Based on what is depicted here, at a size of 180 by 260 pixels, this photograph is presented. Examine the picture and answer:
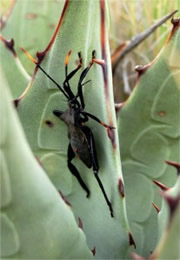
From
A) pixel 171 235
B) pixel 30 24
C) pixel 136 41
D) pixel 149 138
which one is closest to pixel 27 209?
pixel 171 235

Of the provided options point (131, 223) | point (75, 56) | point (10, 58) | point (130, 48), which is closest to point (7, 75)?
point (10, 58)

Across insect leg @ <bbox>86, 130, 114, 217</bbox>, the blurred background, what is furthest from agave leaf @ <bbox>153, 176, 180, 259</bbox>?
the blurred background

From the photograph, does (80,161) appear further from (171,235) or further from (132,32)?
(132,32)

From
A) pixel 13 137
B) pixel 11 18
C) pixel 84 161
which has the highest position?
pixel 11 18

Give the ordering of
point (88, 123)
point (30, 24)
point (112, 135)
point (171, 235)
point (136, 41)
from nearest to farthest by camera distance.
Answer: point (171, 235) → point (112, 135) → point (88, 123) → point (30, 24) → point (136, 41)

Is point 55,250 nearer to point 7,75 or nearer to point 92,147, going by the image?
point 92,147

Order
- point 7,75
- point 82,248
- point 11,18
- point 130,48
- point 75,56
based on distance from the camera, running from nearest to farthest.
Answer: point 82,248
point 75,56
point 7,75
point 11,18
point 130,48

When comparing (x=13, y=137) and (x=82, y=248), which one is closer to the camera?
(x=13, y=137)
